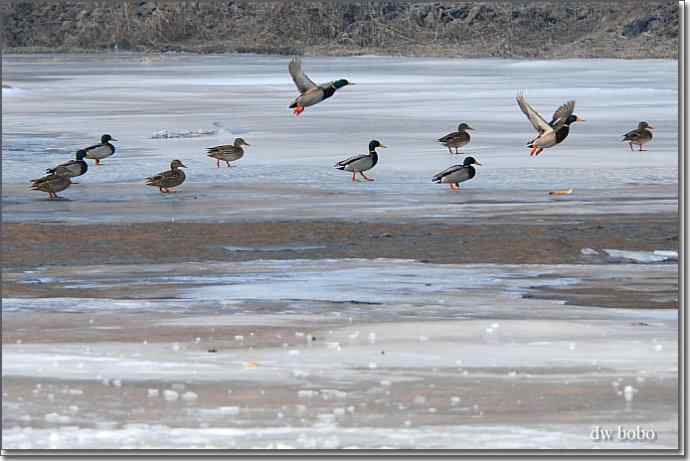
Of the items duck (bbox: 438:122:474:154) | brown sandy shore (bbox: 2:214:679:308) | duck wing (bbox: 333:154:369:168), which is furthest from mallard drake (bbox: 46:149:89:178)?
duck (bbox: 438:122:474:154)

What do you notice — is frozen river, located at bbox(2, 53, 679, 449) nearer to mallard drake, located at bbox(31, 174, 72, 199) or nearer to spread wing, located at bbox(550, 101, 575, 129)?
mallard drake, located at bbox(31, 174, 72, 199)

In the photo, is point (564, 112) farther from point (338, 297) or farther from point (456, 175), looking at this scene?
point (338, 297)

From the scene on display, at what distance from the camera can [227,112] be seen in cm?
2616

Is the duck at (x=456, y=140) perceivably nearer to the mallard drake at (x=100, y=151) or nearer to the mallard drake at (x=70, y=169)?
the mallard drake at (x=100, y=151)

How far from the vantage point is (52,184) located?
1571cm

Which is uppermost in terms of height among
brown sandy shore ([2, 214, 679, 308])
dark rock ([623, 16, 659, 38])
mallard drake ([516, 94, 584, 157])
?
dark rock ([623, 16, 659, 38])

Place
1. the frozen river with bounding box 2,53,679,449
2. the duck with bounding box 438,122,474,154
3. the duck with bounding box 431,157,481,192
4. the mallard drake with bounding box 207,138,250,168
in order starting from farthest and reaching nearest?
the duck with bounding box 438,122,474,154 → the mallard drake with bounding box 207,138,250,168 → the duck with bounding box 431,157,481,192 → the frozen river with bounding box 2,53,679,449

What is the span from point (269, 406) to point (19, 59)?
38730 mm

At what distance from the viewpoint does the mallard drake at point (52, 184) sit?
15.7 meters

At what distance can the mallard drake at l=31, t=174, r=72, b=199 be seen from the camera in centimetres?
1571

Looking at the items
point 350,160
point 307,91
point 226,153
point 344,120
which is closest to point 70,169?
point 226,153

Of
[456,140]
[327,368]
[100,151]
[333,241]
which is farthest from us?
[456,140]

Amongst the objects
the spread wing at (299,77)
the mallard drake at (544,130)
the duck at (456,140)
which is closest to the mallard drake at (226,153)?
the spread wing at (299,77)

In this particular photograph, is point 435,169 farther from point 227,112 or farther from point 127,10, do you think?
point 127,10
